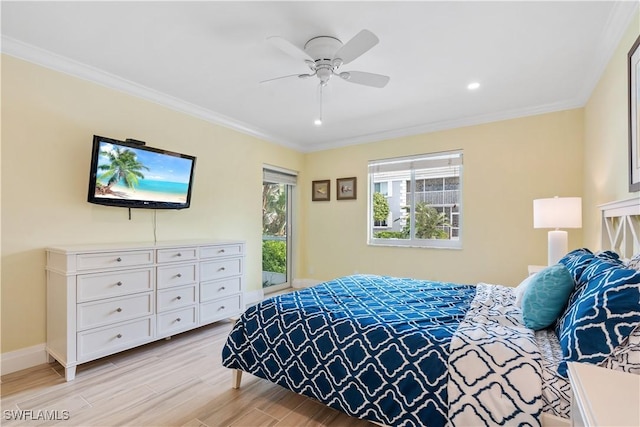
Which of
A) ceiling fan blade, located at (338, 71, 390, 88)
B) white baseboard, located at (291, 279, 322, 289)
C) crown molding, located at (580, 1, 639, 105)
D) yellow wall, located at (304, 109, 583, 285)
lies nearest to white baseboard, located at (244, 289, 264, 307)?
white baseboard, located at (291, 279, 322, 289)

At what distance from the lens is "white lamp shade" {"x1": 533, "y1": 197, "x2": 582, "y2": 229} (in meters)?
2.82

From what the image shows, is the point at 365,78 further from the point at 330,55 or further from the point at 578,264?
the point at 578,264

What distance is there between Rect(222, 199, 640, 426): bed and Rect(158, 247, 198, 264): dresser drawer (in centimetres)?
120

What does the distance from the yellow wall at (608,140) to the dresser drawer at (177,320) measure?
3684 millimetres

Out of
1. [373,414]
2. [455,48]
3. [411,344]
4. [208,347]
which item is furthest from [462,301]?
[208,347]

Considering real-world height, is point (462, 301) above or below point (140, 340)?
above

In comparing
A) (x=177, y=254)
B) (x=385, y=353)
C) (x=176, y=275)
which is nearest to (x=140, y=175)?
(x=177, y=254)

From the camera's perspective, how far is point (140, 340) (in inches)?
105

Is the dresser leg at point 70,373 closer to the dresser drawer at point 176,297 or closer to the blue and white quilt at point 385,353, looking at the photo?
the dresser drawer at point 176,297

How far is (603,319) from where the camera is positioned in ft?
3.91

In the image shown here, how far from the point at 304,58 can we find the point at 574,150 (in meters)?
3.23

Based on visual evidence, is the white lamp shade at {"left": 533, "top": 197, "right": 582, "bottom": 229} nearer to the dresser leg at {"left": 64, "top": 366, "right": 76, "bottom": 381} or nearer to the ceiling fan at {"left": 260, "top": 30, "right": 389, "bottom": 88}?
the ceiling fan at {"left": 260, "top": 30, "right": 389, "bottom": 88}

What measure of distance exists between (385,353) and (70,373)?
92.6 inches

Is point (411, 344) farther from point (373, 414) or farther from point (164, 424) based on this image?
point (164, 424)
